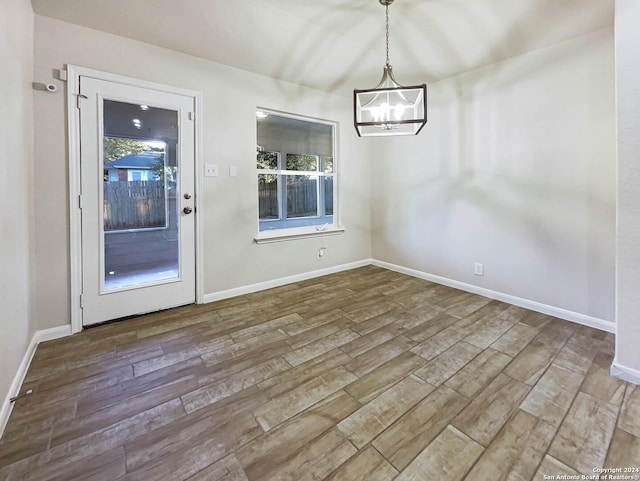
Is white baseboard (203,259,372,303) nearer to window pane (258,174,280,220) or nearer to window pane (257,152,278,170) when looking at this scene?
window pane (258,174,280,220)

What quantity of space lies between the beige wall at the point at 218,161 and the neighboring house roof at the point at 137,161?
1.10ft

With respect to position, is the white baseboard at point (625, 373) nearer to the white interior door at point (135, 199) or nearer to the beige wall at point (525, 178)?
the beige wall at point (525, 178)

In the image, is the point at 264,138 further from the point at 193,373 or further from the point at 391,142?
the point at 193,373

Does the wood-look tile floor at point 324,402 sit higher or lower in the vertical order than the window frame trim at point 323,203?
lower

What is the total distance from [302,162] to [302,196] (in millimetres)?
444

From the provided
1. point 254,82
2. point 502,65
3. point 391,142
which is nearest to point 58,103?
point 254,82

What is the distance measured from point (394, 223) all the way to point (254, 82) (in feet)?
8.23

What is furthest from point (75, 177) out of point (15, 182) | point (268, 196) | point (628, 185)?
point (628, 185)

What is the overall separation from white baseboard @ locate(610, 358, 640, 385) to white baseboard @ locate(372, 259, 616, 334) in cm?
75

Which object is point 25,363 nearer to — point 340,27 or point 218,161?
point 218,161

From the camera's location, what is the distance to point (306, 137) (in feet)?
12.9

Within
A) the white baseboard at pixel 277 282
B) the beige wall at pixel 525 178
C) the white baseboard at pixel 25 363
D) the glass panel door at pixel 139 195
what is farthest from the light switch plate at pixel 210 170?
the beige wall at pixel 525 178

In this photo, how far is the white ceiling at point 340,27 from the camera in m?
2.20

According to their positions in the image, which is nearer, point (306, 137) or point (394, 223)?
point (306, 137)
